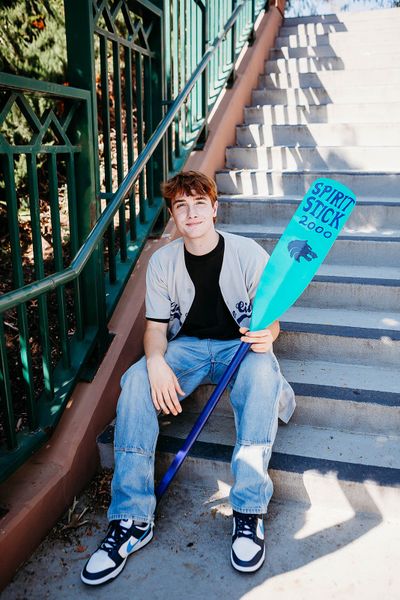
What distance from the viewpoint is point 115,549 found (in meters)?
1.92

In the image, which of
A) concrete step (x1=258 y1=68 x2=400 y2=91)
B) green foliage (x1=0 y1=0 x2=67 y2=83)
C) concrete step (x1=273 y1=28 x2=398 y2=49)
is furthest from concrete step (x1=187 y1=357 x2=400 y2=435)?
concrete step (x1=273 y1=28 x2=398 y2=49)

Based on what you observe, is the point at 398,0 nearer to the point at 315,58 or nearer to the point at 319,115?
the point at 315,58

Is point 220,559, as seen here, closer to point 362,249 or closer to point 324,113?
point 362,249

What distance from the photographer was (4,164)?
1.86m

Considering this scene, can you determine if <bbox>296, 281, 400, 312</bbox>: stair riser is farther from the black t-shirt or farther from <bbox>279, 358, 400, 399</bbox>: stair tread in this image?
the black t-shirt

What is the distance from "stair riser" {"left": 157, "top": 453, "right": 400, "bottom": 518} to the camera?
2070 mm

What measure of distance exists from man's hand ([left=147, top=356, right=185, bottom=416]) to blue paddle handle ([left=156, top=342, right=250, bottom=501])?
0.11 meters

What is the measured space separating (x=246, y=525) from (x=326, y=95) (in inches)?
154

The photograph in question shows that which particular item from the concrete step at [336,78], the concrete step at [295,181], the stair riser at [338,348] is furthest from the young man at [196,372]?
the concrete step at [336,78]

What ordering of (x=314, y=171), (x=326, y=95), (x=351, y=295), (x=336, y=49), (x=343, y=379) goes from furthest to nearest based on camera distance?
1. (x=336, y=49)
2. (x=326, y=95)
3. (x=314, y=171)
4. (x=351, y=295)
5. (x=343, y=379)

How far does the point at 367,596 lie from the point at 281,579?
28 cm

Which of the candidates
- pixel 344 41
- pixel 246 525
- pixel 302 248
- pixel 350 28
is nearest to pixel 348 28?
pixel 350 28

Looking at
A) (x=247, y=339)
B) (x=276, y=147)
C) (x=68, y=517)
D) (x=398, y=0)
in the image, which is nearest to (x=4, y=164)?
(x=247, y=339)

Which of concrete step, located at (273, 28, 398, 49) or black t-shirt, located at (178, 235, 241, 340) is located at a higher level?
concrete step, located at (273, 28, 398, 49)
